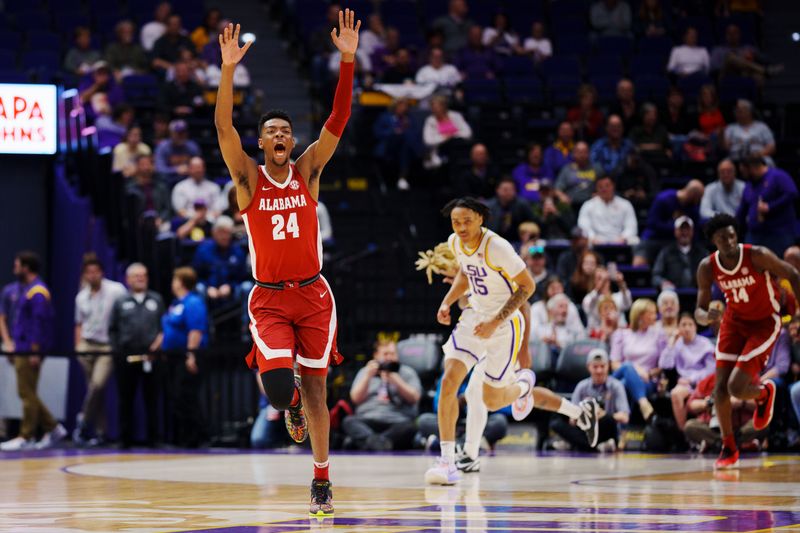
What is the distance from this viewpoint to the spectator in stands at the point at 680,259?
15406 millimetres

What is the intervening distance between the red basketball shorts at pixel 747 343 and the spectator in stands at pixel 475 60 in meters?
9.41

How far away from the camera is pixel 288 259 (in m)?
7.64

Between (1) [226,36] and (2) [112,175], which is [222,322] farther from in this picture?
(1) [226,36]

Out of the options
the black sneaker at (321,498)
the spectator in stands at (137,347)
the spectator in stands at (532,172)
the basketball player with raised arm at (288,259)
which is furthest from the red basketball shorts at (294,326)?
the spectator in stands at (532,172)

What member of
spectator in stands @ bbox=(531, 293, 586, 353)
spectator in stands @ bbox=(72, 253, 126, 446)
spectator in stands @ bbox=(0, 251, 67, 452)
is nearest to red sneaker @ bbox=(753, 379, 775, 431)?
spectator in stands @ bbox=(531, 293, 586, 353)

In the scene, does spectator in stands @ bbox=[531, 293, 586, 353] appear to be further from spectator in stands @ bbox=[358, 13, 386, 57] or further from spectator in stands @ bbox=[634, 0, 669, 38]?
spectator in stands @ bbox=[634, 0, 669, 38]

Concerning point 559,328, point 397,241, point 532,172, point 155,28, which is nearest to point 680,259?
point 559,328

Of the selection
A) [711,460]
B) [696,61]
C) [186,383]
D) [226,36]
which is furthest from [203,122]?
[226,36]

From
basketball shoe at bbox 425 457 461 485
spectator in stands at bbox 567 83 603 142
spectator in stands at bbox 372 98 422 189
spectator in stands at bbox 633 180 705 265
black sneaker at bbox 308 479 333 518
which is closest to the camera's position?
black sneaker at bbox 308 479 333 518

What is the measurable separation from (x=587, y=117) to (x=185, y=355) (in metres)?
6.55

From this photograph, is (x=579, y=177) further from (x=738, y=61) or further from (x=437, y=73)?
(x=738, y=61)

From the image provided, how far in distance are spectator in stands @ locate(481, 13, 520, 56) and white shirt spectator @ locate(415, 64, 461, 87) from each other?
1.27 m

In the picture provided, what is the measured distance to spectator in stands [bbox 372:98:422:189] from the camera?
1822 cm

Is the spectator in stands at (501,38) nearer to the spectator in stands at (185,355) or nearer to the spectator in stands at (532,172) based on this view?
the spectator in stands at (532,172)
